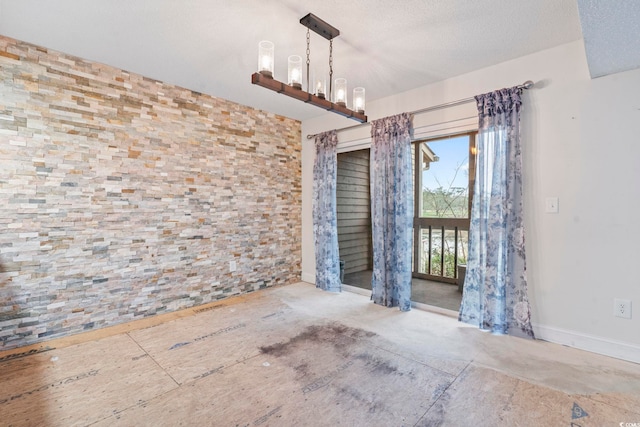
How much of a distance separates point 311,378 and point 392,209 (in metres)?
2.06

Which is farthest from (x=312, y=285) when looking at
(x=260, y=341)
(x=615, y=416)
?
(x=615, y=416)

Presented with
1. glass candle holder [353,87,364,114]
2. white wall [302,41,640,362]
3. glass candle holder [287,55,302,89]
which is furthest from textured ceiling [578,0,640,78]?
glass candle holder [287,55,302,89]

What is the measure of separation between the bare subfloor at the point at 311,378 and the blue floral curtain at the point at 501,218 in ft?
0.83

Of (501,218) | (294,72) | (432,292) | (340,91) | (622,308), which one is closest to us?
(294,72)

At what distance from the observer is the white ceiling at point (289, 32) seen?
2.04m

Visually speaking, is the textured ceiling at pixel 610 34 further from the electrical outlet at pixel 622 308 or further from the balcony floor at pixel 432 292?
the balcony floor at pixel 432 292

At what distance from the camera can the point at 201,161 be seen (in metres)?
3.57

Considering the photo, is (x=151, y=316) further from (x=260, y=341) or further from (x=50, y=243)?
(x=260, y=341)

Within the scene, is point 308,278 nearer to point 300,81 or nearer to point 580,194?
point 300,81

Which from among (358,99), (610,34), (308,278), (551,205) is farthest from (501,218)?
(308,278)

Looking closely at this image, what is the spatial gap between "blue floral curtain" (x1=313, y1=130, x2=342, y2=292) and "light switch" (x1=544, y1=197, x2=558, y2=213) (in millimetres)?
2400

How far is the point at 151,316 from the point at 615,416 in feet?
12.4

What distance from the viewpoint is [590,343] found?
94.2 inches

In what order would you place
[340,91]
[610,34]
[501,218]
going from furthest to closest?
[501,218] → [340,91] → [610,34]
